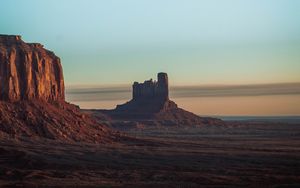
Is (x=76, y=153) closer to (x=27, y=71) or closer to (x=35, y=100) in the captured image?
(x=35, y=100)

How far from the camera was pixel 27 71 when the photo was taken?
101 metres

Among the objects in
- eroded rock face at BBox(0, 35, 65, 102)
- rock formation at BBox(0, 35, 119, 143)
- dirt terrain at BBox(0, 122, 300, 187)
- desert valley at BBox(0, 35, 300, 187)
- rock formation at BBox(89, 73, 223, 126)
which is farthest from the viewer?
rock formation at BBox(89, 73, 223, 126)

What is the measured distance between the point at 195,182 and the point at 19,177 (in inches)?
678

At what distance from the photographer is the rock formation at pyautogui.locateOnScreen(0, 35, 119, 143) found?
308 ft

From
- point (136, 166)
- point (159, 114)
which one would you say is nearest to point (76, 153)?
point (136, 166)

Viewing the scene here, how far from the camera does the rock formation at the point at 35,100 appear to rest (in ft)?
308

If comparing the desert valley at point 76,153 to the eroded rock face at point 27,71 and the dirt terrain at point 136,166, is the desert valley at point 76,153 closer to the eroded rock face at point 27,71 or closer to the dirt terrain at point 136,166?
the dirt terrain at point 136,166

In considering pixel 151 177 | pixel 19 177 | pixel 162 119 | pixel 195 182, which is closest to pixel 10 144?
pixel 19 177

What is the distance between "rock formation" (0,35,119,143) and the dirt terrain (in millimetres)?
5973

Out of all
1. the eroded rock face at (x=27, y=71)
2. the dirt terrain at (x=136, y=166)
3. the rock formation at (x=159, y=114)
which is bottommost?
the dirt terrain at (x=136, y=166)

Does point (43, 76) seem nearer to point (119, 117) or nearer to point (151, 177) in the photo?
point (151, 177)

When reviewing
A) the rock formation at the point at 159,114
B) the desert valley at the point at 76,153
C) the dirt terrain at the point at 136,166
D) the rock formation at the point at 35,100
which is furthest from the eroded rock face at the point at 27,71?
the rock formation at the point at 159,114

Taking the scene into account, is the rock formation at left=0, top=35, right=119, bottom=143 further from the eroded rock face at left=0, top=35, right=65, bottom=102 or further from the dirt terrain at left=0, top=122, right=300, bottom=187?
the dirt terrain at left=0, top=122, right=300, bottom=187

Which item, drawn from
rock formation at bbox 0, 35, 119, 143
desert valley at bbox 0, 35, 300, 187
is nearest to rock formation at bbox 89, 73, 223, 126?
rock formation at bbox 0, 35, 119, 143
